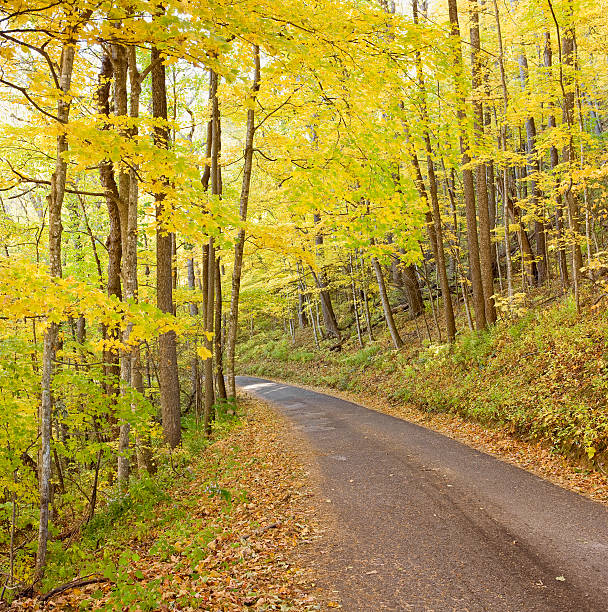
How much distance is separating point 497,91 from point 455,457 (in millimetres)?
18357

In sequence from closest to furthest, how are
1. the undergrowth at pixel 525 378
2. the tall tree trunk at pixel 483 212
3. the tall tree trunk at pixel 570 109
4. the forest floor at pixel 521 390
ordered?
the forest floor at pixel 521 390
the undergrowth at pixel 525 378
the tall tree trunk at pixel 570 109
the tall tree trunk at pixel 483 212

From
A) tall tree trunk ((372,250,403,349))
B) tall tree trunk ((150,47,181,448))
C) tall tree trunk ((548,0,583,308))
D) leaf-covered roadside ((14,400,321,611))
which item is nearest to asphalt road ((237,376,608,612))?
leaf-covered roadside ((14,400,321,611))

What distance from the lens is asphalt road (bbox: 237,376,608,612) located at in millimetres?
4141

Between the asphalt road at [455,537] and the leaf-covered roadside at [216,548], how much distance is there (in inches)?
19.5

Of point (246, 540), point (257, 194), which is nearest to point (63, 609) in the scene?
point (246, 540)

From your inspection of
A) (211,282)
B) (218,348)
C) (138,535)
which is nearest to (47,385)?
(138,535)

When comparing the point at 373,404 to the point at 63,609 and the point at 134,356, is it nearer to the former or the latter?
the point at 134,356

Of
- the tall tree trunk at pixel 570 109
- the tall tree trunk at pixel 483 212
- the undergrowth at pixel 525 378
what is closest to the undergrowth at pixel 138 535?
the undergrowth at pixel 525 378

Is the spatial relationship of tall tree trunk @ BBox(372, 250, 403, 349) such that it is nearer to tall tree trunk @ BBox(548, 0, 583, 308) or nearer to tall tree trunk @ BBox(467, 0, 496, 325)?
tall tree trunk @ BBox(467, 0, 496, 325)

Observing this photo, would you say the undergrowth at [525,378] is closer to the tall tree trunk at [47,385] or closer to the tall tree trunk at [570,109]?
the tall tree trunk at [570,109]

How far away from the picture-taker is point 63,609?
461 cm

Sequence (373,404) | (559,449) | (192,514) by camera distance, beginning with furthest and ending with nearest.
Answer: (373,404) → (559,449) → (192,514)

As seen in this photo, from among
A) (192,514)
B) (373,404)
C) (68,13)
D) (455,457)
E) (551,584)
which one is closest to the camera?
(68,13)

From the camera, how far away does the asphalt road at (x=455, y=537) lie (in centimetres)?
414
